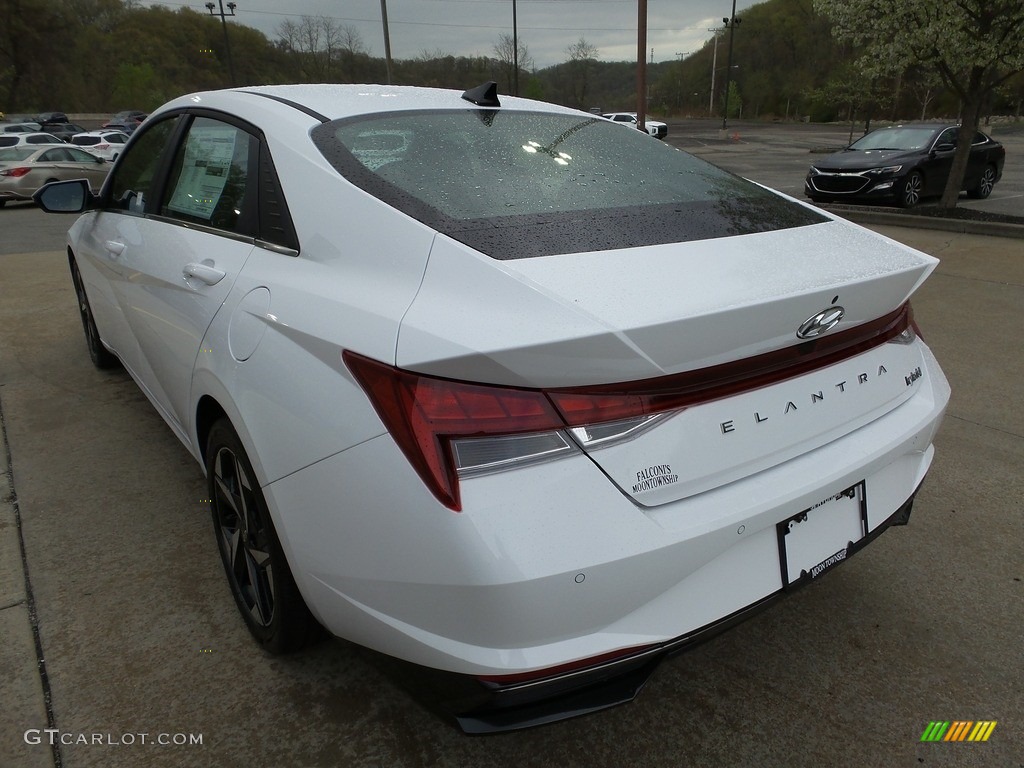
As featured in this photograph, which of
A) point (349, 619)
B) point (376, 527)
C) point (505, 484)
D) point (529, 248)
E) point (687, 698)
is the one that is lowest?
point (687, 698)

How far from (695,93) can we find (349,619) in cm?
11511

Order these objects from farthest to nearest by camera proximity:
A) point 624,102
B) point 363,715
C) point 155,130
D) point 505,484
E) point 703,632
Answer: point 624,102 < point 155,130 < point 363,715 < point 703,632 < point 505,484

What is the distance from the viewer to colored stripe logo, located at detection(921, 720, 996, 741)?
1826mm

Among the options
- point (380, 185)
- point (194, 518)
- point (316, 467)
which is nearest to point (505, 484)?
point (316, 467)

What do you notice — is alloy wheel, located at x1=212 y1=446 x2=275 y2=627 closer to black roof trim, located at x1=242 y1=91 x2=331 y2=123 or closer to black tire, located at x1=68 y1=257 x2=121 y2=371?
black roof trim, located at x1=242 y1=91 x2=331 y2=123

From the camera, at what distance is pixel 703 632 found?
4.80 ft

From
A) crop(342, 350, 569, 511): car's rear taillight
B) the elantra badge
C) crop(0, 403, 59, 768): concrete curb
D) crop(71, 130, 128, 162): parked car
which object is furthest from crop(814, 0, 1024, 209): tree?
crop(71, 130, 128, 162): parked car

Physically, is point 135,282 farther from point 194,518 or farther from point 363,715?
point 363,715

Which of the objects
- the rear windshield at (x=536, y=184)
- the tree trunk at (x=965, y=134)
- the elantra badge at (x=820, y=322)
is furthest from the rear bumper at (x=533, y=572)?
the tree trunk at (x=965, y=134)

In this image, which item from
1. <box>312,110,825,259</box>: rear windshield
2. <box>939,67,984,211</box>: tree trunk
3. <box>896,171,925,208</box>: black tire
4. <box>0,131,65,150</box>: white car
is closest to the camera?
<box>312,110,825,259</box>: rear windshield

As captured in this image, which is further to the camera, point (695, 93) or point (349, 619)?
point (695, 93)

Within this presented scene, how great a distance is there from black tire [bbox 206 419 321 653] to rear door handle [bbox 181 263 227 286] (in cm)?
41

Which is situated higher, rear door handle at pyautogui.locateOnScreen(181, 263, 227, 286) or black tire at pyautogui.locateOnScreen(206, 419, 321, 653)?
rear door handle at pyautogui.locateOnScreen(181, 263, 227, 286)

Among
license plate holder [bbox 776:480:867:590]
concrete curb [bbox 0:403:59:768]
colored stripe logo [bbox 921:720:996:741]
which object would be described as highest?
license plate holder [bbox 776:480:867:590]
